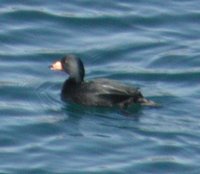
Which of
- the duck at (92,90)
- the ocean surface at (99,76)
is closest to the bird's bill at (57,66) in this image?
the duck at (92,90)

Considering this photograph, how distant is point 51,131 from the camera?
2011 cm

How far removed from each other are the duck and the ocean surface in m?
0.11

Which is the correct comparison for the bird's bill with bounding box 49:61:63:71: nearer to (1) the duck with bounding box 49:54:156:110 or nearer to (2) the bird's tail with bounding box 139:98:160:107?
(1) the duck with bounding box 49:54:156:110

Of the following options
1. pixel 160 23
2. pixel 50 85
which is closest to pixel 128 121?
pixel 50 85

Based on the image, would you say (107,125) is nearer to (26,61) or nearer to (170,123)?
(170,123)

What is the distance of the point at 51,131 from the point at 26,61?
8.33 feet

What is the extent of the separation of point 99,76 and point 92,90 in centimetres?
124

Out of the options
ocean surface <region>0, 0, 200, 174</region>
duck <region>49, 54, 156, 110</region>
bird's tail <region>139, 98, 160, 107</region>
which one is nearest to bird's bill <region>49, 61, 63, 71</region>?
duck <region>49, 54, 156, 110</region>

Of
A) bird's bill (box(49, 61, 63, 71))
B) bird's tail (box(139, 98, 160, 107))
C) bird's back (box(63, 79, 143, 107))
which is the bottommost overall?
bird's tail (box(139, 98, 160, 107))

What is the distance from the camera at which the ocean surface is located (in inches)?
757

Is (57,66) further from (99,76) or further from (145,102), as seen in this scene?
(145,102)

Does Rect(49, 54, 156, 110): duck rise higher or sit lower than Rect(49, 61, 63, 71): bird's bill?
lower

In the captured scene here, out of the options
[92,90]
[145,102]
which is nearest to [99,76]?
[92,90]

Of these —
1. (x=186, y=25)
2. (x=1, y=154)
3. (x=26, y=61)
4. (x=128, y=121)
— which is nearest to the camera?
(x=1, y=154)
